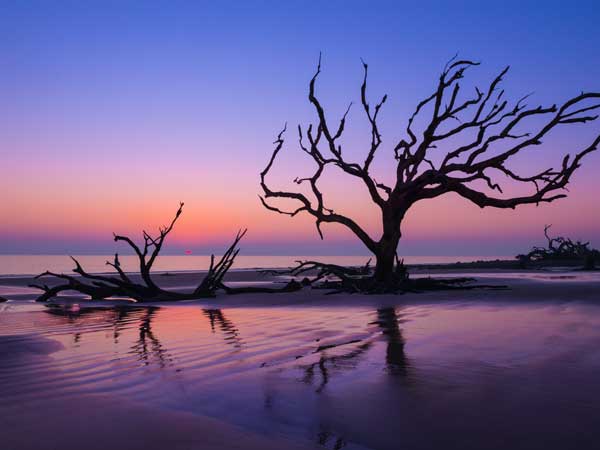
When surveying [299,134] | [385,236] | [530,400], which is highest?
[299,134]

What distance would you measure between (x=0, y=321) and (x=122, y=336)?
2939 mm

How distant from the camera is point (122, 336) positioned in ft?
18.9

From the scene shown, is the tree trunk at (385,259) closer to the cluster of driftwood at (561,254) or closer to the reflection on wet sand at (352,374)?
the reflection on wet sand at (352,374)

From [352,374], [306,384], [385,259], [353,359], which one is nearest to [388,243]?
[385,259]

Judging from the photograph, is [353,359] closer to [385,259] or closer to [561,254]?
[385,259]

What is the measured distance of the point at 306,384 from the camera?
11.0ft

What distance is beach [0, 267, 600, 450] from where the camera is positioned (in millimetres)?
2426

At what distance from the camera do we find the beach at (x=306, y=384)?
243 cm

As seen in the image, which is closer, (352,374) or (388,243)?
(352,374)

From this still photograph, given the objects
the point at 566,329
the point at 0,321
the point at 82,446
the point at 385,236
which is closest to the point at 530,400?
the point at 82,446

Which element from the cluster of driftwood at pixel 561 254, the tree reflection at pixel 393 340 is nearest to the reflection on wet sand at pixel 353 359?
the tree reflection at pixel 393 340

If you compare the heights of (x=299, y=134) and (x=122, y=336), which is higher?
(x=299, y=134)

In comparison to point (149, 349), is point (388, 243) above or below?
above

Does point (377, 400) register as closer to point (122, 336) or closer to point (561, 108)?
point (122, 336)
